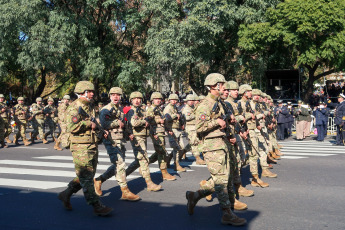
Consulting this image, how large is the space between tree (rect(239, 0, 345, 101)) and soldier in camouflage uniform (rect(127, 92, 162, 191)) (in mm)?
17401

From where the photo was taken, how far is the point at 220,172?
543 centimetres

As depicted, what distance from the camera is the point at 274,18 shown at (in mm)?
23844

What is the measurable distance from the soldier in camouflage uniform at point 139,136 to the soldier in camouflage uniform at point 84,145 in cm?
152

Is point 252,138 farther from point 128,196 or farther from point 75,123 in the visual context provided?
point 75,123

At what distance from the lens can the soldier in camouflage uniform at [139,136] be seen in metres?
7.52

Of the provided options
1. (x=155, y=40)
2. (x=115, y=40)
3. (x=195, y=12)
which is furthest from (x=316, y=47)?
(x=115, y=40)

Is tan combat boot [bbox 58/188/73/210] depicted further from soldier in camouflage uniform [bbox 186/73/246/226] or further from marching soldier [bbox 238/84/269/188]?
marching soldier [bbox 238/84/269/188]

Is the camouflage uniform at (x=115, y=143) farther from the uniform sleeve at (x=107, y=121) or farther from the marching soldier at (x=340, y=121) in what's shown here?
the marching soldier at (x=340, y=121)

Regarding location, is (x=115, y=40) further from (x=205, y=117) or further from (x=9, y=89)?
(x=205, y=117)

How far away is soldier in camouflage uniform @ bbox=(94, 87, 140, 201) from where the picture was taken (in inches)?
268

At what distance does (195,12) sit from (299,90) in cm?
837

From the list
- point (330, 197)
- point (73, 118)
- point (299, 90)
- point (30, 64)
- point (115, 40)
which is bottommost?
point (330, 197)

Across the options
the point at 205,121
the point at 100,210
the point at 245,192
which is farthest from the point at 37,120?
the point at 205,121

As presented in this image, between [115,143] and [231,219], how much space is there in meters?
2.40
